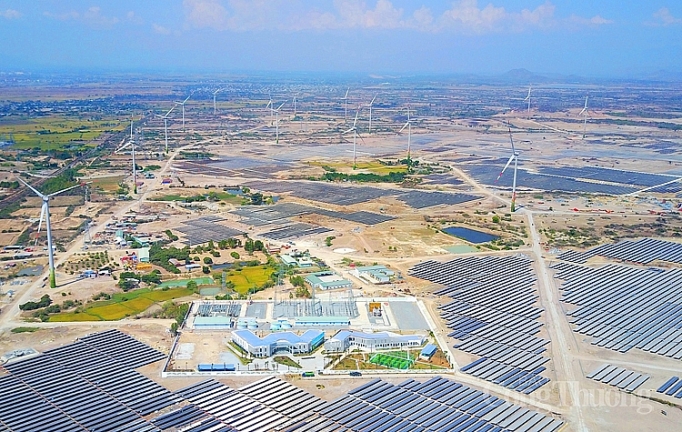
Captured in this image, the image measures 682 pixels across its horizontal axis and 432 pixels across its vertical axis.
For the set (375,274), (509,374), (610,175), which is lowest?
(509,374)

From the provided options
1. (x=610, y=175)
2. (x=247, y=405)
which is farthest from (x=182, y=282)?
(x=610, y=175)

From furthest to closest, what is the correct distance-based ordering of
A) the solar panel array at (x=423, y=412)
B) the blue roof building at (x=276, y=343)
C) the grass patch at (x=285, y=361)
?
the blue roof building at (x=276, y=343) → the grass patch at (x=285, y=361) → the solar panel array at (x=423, y=412)

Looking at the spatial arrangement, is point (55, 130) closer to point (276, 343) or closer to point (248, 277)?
point (248, 277)

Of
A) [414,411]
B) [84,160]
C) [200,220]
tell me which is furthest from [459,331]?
[84,160]

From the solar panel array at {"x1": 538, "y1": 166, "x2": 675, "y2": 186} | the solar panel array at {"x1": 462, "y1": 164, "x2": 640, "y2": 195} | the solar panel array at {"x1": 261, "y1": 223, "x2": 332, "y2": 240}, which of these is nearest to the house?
the solar panel array at {"x1": 261, "y1": 223, "x2": 332, "y2": 240}

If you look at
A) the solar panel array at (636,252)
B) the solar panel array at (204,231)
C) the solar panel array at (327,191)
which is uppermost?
the solar panel array at (327,191)

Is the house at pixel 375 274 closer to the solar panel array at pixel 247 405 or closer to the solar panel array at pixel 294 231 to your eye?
the solar panel array at pixel 294 231

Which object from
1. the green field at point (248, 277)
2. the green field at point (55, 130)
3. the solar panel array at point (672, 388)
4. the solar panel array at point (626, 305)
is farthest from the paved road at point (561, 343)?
the green field at point (55, 130)
